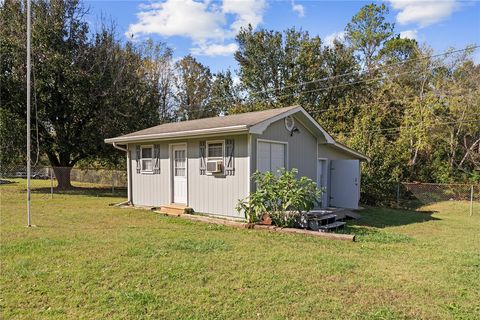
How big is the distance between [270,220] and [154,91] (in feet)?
49.3

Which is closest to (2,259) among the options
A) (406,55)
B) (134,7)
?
(134,7)

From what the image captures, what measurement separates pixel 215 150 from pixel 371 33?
21.7 metres

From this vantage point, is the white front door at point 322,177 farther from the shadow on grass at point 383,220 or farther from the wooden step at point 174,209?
the wooden step at point 174,209

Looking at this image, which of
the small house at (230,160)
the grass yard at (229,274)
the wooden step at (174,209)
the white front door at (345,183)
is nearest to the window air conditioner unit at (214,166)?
the small house at (230,160)

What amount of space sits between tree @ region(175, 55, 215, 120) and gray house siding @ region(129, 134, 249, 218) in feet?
57.7

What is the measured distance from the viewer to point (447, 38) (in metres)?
18.4

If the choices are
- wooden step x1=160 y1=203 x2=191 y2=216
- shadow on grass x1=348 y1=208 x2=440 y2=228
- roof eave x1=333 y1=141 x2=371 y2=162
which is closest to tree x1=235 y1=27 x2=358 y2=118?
roof eave x1=333 y1=141 x2=371 y2=162

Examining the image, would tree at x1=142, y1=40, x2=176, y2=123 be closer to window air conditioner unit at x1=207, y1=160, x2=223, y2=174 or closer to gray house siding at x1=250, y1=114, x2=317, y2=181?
gray house siding at x1=250, y1=114, x2=317, y2=181

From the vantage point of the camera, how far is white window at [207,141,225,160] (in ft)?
31.3

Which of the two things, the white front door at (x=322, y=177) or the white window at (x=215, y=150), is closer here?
the white window at (x=215, y=150)

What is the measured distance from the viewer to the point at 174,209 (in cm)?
1045

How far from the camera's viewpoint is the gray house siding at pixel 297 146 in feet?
30.8

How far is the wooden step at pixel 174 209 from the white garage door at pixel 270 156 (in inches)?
106

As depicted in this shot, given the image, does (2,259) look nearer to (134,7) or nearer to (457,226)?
(134,7)
